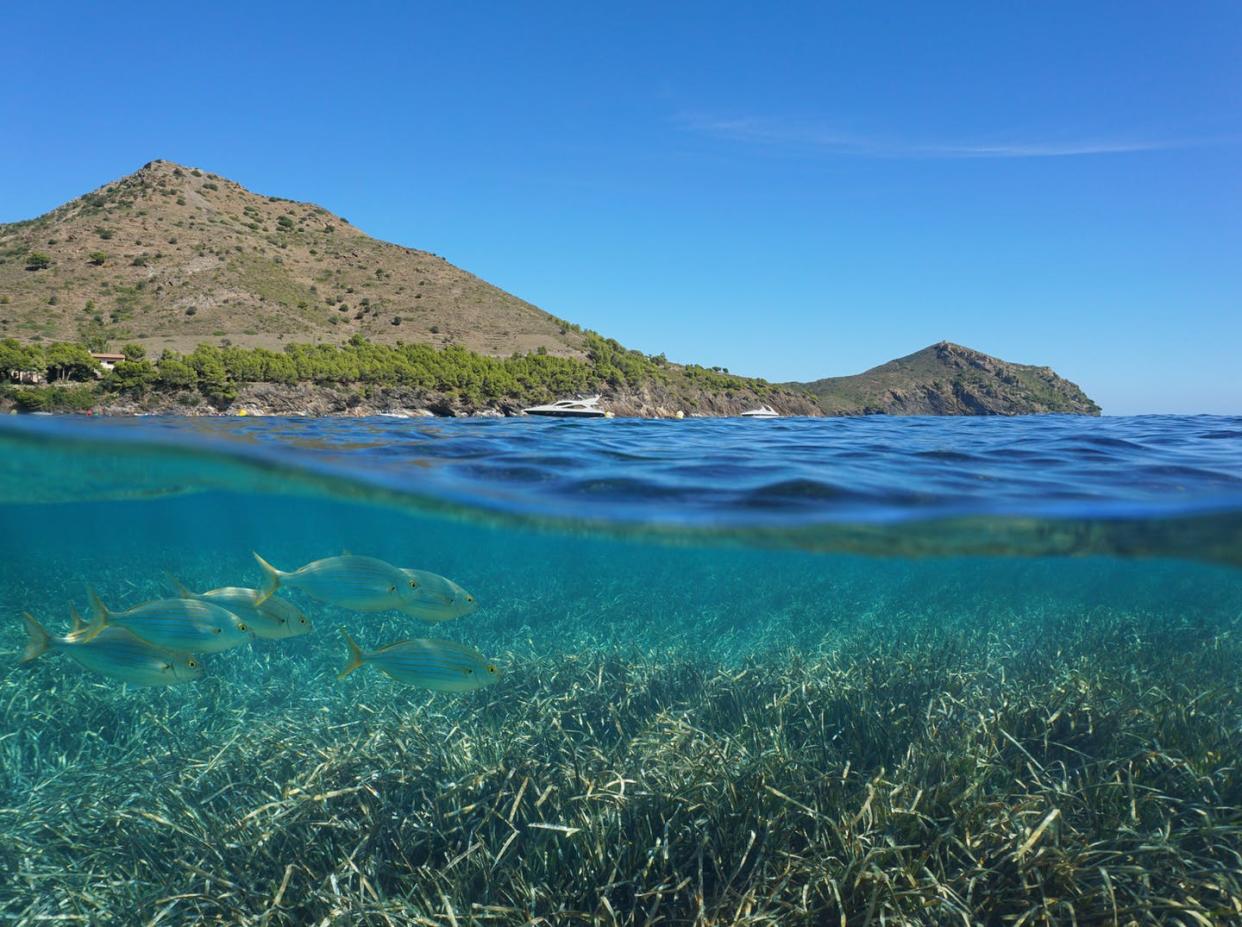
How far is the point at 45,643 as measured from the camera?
5.08 m

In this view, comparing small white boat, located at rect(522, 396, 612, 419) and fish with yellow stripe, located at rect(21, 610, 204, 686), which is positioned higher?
small white boat, located at rect(522, 396, 612, 419)

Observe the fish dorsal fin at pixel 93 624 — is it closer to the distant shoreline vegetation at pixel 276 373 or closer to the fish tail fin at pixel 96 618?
the fish tail fin at pixel 96 618

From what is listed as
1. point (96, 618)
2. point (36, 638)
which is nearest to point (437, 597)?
point (96, 618)

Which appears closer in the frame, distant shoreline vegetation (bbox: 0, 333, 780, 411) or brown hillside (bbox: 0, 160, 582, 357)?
distant shoreline vegetation (bbox: 0, 333, 780, 411)

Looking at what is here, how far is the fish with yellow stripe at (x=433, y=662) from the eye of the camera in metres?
4.60

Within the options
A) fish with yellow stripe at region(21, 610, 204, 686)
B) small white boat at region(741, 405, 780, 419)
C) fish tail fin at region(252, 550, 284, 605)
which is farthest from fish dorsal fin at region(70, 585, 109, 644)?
small white boat at region(741, 405, 780, 419)

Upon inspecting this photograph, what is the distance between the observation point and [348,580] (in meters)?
5.25

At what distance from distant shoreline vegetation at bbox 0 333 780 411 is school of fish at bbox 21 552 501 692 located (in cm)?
3480

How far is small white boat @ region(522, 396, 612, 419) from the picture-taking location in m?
41.9

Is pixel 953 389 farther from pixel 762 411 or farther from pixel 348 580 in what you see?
pixel 348 580

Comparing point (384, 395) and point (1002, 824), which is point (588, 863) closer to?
point (1002, 824)

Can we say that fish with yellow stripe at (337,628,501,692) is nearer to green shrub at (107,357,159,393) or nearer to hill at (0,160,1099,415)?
hill at (0,160,1099,415)

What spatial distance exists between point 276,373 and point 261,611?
37.7m

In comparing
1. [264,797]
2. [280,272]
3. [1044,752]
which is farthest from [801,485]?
[280,272]
